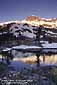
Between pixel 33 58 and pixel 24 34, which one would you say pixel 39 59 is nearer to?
pixel 33 58

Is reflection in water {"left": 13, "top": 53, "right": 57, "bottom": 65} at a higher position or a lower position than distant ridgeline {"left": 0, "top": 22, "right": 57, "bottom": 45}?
lower

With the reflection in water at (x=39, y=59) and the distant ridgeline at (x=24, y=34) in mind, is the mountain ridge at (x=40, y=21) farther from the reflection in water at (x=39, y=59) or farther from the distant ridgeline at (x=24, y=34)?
the reflection in water at (x=39, y=59)

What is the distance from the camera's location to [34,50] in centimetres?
256

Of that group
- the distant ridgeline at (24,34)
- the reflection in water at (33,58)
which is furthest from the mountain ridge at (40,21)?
the reflection in water at (33,58)

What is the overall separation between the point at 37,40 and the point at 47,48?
0.53 feet

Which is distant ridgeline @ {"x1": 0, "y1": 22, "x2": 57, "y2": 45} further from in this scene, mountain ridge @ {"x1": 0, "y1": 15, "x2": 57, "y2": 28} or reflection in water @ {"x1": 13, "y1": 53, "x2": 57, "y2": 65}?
reflection in water @ {"x1": 13, "y1": 53, "x2": 57, "y2": 65}

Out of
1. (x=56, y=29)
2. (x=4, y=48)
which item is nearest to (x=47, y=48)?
(x=56, y=29)

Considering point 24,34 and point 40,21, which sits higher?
point 40,21

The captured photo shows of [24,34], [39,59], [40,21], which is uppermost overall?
[40,21]

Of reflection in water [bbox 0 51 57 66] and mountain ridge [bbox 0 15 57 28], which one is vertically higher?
mountain ridge [bbox 0 15 57 28]

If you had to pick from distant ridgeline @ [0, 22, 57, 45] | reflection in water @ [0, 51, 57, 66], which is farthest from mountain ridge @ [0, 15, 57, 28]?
reflection in water @ [0, 51, 57, 66]

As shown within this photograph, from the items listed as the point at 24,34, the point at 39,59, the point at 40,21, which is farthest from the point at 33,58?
the point at 40,21

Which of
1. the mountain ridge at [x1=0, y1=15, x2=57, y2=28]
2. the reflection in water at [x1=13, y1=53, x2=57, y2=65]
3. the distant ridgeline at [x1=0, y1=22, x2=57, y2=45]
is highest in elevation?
the mountain ridge at [x1=0, y1=15, x2=57, y2=28]

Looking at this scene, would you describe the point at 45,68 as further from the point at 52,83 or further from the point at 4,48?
the point at 4,48
